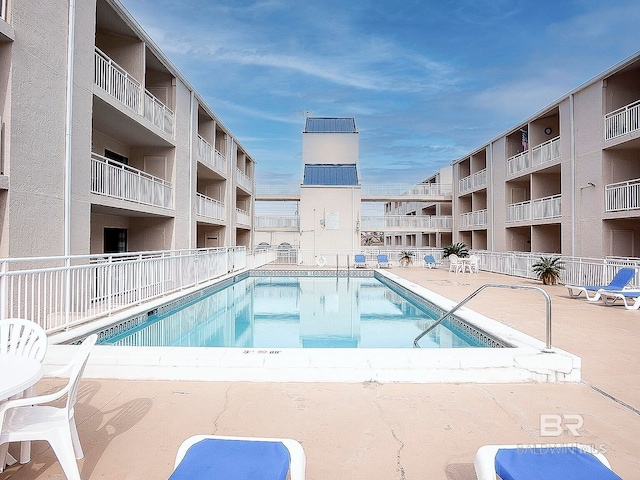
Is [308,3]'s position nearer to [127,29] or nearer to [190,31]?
[190,31]

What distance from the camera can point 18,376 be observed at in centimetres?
237

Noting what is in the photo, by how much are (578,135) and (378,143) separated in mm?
44409

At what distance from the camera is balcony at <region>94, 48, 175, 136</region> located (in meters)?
10.3

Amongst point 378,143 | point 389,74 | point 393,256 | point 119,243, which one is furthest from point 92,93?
point 378,143

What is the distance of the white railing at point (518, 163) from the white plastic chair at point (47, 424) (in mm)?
20905

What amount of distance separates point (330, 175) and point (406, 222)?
6538 millimetres

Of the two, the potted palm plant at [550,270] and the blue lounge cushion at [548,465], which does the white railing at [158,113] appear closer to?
the blue lounge cushion at [548,465]

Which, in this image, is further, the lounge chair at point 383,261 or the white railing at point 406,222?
the white railing at point 406,222

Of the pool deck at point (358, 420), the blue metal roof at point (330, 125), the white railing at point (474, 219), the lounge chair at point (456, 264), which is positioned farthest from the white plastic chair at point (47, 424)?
the blue metal roof at point (330, 125)

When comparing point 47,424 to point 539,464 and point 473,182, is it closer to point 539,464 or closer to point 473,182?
point 539,464

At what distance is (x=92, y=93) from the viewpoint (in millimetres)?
9406

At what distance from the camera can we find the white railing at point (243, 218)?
986 inches

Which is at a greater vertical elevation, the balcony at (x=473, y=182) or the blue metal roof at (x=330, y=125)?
the blue metal roof at (x=330, y=125)

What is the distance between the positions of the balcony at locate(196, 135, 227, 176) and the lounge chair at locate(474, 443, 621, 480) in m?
16.2
